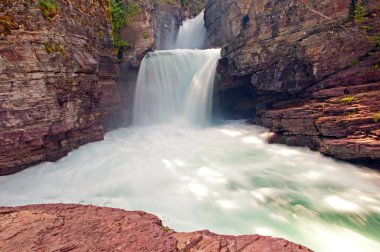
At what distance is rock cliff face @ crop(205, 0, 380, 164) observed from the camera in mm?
11125

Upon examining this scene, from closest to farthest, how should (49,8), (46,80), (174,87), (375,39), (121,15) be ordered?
1. (46,80)
2. (49,8)
3. (375,39)
4. (121,15)
5. (174,87)

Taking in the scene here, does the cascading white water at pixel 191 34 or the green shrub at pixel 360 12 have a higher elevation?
the cascading white water at pixel 191 34

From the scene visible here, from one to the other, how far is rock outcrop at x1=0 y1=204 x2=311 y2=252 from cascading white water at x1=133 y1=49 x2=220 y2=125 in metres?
15.3

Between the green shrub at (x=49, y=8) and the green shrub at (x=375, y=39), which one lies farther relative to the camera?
the green shrub at (x=375, y=39)

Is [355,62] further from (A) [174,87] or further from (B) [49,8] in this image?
(B) [49,8]

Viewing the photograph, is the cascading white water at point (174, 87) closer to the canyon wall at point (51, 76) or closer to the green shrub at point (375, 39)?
the canyon wall at point (51, 76)

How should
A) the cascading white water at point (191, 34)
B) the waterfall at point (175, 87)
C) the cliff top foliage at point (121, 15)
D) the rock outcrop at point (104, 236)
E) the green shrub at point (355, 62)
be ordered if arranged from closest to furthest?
the rock outcrop at point (104, 236), the green shrub at point (355, 62), the cliff top foliage at point (121, 15), the waterfall at point (175, 87), the cascading white water at point (191, 34)

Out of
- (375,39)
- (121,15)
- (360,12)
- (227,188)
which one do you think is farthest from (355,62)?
(121,15)

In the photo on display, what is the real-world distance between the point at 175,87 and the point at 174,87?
8cm

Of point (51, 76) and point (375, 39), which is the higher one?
point (375, 39)

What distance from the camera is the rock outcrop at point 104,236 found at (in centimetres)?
404

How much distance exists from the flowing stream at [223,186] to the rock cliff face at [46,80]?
3.01ft

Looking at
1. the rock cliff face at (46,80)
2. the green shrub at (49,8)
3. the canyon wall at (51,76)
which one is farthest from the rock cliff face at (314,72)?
the green shrub at (49,8)

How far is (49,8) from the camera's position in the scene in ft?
37.6
